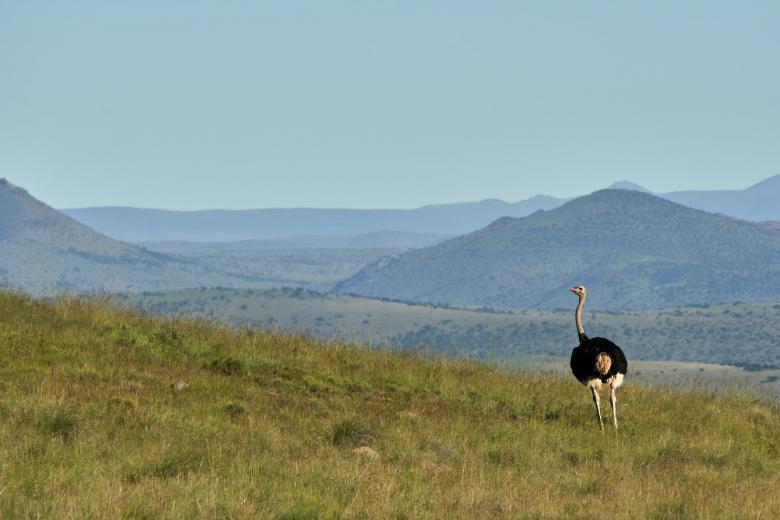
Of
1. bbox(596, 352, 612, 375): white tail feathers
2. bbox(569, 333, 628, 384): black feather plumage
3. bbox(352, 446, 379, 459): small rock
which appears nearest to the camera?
bbox(352, 446, 379, 459): small rock

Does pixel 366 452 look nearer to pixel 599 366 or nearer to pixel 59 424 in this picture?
pixel 59 424

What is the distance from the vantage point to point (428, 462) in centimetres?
1282

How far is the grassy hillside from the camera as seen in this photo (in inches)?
5832

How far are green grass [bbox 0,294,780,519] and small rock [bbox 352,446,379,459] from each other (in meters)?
0.22

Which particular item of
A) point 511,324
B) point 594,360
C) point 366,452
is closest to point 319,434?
point 366,452

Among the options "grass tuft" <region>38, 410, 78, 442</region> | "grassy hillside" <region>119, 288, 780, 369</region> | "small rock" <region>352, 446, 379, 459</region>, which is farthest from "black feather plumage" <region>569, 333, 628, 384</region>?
"grassy hillside" <region>119, 288, 780, 369</region>

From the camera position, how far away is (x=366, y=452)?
13.1 meters

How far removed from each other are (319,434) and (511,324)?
15985cm

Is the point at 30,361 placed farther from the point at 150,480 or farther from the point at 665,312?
the point at 665,312

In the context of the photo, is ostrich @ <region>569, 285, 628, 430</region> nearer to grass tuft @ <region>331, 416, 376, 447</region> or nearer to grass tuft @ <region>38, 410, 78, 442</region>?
grass tuft @ <region>331, 416, 376, 447</region>

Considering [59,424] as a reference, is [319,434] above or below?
below

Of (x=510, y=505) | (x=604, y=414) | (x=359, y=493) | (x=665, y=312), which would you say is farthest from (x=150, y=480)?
(x=665, y=312)

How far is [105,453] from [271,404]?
4315 millimetres

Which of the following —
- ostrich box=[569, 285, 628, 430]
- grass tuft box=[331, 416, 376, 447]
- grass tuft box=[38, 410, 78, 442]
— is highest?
ostrich box=[569, 285, 628, 430]
